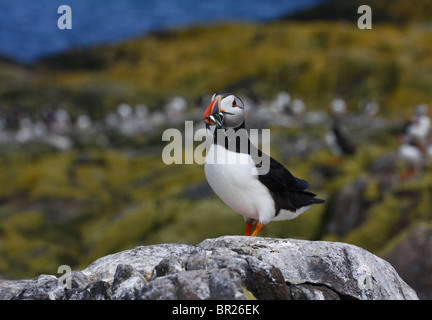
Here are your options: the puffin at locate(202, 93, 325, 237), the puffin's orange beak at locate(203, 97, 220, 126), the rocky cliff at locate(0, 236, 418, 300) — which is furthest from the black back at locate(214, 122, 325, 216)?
the rocky cliff at locate(0, 236, 418, 300)

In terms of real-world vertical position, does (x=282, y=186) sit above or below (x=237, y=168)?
below

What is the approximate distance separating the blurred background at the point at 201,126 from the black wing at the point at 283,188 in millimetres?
2689

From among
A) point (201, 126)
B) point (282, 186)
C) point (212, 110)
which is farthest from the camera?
point (201, 126)

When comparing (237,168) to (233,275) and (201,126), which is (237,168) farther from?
(201,126)

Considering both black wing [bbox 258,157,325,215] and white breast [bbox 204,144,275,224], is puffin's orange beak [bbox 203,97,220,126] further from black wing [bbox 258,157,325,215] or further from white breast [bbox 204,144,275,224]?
black wing [bbox 258,157,325,215]

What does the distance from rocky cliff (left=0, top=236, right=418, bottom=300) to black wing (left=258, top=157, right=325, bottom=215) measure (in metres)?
0.82

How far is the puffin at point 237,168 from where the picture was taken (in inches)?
235

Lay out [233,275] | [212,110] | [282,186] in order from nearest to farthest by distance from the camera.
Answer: [233,275] < [212,110] < [282,186]

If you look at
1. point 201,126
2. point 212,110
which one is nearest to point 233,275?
point 212,110

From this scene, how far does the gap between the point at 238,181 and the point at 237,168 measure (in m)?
0.15

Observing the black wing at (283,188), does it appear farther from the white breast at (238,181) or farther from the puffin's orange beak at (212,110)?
the puffin's orange beak at (212,110)

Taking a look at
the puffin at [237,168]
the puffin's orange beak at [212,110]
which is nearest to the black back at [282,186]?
the puffin at [237,168]

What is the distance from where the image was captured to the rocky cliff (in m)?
4.40

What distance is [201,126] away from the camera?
24.6m
